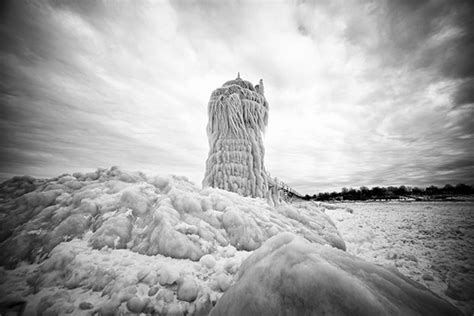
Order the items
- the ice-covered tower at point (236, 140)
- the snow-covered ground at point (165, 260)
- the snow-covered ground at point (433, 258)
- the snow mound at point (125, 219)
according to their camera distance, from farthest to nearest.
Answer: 1. the ice-covered tower at point (236, 140)
2. the snow mound at point (125, 219)
3. the snow-covered ground at point (433, 258)
4. the snow-covered ground at point (165, 260)

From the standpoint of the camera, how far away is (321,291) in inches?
57.5

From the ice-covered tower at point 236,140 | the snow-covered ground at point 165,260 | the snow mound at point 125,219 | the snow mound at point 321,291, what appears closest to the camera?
the snow mound at point 321,291

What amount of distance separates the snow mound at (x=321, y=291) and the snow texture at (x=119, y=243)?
817 millimetres

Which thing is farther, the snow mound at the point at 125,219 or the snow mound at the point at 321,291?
the snow mound at the point at 125,219

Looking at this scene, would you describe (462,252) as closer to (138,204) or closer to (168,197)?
(168,197)

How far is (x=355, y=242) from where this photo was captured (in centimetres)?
526

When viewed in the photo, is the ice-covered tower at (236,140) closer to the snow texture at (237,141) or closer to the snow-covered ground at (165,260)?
the snow texture at (237,141)

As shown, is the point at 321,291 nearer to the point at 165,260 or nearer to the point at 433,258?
the point at 165,260

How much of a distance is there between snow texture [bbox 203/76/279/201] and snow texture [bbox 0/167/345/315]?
552 cm

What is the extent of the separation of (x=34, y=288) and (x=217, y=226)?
281 centimetres

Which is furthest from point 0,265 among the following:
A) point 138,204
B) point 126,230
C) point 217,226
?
point 217,226

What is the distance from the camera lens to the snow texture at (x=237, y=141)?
1036 centimetres

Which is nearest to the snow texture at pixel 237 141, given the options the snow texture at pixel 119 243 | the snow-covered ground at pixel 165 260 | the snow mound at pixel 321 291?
the snow texture at pixel 119 243

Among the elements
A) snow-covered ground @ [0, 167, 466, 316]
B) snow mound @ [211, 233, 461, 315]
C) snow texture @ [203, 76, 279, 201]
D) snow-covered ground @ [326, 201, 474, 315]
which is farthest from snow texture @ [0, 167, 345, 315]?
snow texture @ [203, 76, 279, 201]
